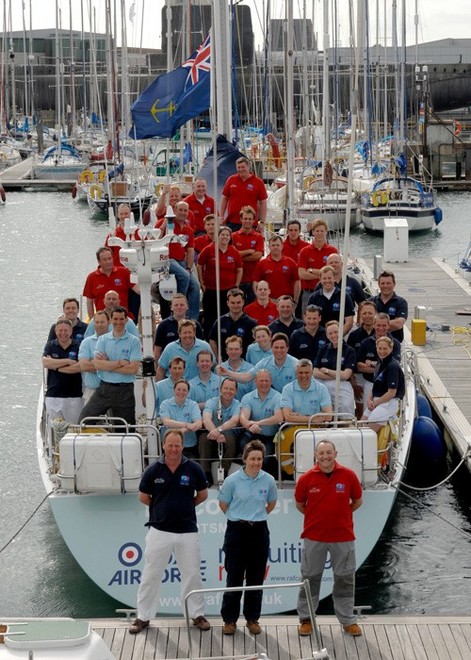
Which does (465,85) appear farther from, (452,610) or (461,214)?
(452,610)

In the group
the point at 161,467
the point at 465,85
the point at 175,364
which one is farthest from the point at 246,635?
the point at 465,85

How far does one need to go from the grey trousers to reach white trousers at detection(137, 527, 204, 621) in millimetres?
811

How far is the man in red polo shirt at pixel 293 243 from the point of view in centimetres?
1527

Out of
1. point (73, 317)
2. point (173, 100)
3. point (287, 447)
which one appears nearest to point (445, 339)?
point (173, 100)

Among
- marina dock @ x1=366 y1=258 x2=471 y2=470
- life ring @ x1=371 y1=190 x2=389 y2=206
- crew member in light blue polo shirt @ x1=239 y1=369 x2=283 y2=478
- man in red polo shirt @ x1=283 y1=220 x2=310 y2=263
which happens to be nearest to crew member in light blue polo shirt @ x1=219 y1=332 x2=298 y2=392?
crew member in light blue polo shirt @ x1=239 y1=369 x2=283 y2=478

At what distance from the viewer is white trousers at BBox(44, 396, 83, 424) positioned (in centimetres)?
1247

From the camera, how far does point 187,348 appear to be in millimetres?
11891

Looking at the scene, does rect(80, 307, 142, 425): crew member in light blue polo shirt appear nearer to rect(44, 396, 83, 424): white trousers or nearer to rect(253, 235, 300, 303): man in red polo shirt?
rect(44, 396, 83, 424): white trousers

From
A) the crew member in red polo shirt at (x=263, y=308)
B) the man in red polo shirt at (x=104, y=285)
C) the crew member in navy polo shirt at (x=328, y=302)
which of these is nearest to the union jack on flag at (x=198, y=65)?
the man in red polo shirt at (x=104, y=285)

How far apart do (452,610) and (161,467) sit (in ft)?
13.8

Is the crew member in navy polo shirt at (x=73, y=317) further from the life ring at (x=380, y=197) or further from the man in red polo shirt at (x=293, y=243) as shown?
the life ring at (x=380, y=197)

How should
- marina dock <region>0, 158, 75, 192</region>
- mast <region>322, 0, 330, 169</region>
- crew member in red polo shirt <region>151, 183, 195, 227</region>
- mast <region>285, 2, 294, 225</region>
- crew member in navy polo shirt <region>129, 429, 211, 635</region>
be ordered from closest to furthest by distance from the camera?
crew member in navy polo shirt <region>129, 429, 211, 635</region>, crew member in red polo shirt <region>151, 183, 195, 227</region>, mast <region>285, 2, 294, 225</region>, mast <region>322, 0, 330, 169</region>, marina dock <region>0, 158, 75, 192</region>

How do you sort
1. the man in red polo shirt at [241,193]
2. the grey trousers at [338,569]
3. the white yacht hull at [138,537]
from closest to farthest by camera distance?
the grey trousers at [338,569], the white yacht hull at [138,537], the man in red polo shirt at [241,193]

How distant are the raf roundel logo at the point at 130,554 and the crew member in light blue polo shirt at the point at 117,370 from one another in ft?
4.27
